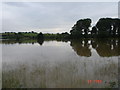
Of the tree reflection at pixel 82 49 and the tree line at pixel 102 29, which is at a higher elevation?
the tree line at pixel 102 29

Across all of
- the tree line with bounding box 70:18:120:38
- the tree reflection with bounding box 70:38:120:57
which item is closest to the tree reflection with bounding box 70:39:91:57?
the tree reflection with bounding box 70:38:120:57

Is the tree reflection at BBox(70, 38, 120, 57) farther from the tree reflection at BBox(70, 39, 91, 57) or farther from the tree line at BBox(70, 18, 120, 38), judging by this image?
the tree line at BBox(70, 18, 120, 38)

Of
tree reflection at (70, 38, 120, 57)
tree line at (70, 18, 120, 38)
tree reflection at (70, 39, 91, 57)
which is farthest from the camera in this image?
tree line at (70, 18, 120, 38)

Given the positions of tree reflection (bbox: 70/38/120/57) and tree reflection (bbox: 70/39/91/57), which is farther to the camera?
tree reflection (bbox: 70/39/91/57)

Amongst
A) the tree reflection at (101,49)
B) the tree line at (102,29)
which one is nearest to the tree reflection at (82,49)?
the tree reflection at (101,49)

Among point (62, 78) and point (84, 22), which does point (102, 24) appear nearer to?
point (84, 22)

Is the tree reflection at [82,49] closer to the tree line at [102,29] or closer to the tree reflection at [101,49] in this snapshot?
the tree reflection at [101,49]

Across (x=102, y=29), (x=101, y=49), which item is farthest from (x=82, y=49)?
(x=102, y=29)

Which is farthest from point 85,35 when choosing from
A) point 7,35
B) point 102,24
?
point 7,35

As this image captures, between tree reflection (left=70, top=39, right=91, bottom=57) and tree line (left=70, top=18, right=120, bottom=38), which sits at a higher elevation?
tree line (left=70, top=18, right=120, bottom=38)

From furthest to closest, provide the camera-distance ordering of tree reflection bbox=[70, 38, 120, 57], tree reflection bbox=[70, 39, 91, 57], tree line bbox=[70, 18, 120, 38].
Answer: tree line bbox=[70, 18, 120, 38]
tree reflection bbox=[70, 39, 91, 57]
tree reflection bbox=[70, 38, 120, 57]

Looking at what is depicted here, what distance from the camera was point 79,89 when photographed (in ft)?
14.7

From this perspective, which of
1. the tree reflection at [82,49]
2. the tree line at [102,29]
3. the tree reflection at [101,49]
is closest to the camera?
the tree reflection at [101,49]

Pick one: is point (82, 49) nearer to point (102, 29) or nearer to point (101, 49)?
point (101, 49)
